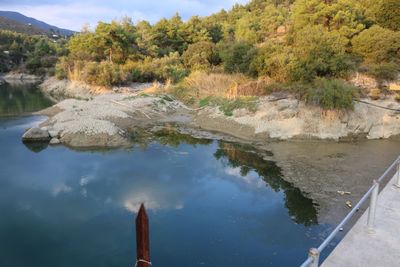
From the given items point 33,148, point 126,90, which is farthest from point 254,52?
point 33,148

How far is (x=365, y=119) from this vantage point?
1752 cm

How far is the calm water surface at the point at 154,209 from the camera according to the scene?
757 centimetres

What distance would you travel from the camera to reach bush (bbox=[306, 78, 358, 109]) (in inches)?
656

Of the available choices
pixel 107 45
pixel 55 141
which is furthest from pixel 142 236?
pixel 107 45

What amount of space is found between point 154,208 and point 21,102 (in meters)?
23.0

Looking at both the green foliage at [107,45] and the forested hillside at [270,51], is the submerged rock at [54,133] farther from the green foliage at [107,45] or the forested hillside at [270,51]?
the green foliage at [107,45]

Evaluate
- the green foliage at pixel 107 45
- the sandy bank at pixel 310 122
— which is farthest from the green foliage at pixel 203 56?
the sandy bank at pixel 310 122

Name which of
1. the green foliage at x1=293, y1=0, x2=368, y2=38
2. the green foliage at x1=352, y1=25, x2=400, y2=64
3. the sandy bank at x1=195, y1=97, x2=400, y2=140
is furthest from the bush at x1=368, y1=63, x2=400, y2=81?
the green foliage at x1=293, y1=0, x2=368, y2=38

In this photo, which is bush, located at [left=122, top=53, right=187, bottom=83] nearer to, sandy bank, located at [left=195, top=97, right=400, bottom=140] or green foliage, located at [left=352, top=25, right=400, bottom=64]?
green foliage, located at [left=352, top=25, right=400, bottom=64]

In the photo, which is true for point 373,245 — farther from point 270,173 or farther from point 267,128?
point 267,128

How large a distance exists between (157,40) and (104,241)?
3584 centimetres

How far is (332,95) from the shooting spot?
1669 centimetres

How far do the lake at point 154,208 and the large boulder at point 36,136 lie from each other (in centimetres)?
93

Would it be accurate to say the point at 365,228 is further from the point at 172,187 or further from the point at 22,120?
the point at 22,120
